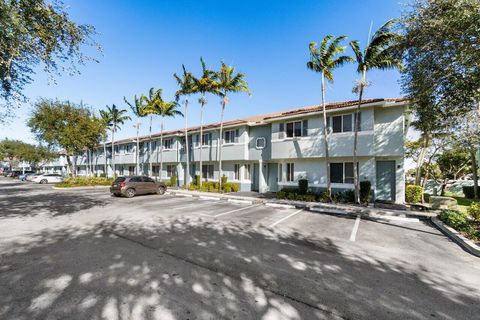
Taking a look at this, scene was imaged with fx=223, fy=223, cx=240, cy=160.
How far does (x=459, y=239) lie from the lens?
738 centimetres

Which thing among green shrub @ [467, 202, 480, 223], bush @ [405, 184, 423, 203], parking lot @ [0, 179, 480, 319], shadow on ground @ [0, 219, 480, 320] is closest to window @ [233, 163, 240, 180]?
parking lot @ [0, 179, 480, 319]

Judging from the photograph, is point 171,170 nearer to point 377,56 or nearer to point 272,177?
point 272,177

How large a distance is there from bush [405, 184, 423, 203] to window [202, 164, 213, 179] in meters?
17.3

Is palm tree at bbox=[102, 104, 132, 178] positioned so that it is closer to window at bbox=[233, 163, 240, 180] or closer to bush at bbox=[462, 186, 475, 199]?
window at bbox=[233, 163, 240, 180]

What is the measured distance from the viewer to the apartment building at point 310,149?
1454cm

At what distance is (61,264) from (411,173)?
133 feet

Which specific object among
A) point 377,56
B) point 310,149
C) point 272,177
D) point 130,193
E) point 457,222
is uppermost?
point 377,56

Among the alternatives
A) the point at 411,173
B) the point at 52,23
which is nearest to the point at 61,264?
the point at 52,23

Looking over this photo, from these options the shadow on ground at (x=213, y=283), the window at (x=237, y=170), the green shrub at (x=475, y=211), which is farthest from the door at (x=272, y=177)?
the shadow on ground at (x=213, y=283)

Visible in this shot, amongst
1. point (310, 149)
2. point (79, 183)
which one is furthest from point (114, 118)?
point (310, 149)

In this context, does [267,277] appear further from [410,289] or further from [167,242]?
[167,242]

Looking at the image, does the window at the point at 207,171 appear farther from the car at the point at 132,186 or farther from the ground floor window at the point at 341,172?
the ground floor window at the point at 341,172

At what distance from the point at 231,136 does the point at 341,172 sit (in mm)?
10735

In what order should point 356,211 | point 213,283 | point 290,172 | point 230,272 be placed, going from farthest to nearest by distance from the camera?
point 290,172, point 356,211, point 230,272, point 213,283
